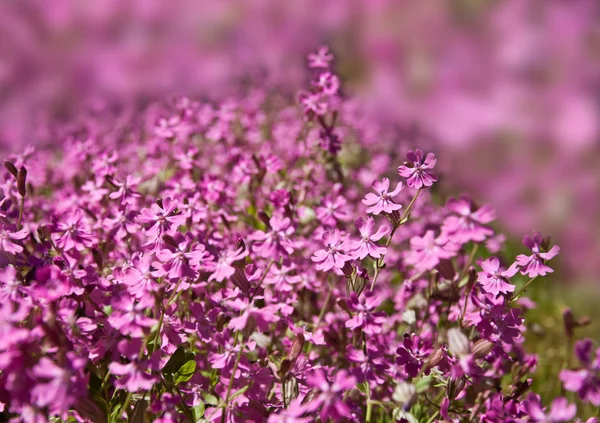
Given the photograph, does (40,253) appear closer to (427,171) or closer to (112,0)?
(427,171)

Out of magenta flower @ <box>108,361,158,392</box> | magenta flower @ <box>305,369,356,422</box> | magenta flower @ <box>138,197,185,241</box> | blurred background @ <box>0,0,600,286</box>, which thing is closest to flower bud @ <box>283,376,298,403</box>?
magenta flower @ <box>305,369,356,422</box>

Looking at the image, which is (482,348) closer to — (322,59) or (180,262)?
(180,262)

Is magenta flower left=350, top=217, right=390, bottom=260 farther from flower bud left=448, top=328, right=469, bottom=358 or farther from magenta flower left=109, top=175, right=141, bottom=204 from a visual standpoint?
magenta flower left=109, top=175, right=141, bottom=204

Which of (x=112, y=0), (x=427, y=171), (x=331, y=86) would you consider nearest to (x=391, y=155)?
(x=331, y=86)

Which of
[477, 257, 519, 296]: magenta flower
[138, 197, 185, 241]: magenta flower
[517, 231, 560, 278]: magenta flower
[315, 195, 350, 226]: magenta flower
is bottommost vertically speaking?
[315, 195, 350, 226]: magenta flower

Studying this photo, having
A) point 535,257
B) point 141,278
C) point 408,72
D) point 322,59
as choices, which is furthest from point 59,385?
point 408,72
